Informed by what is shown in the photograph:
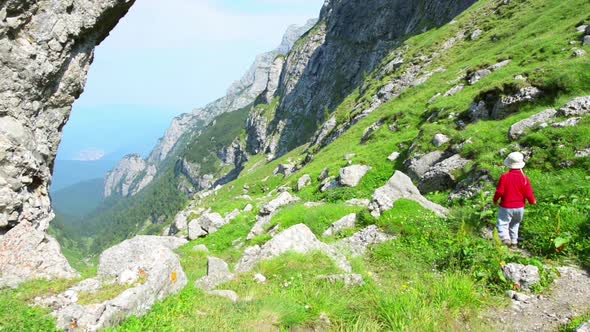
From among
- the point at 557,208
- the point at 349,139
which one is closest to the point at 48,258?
the point at 557,208

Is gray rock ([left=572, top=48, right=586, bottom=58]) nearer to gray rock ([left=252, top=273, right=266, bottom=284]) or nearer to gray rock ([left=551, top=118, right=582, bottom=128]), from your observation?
gray rock ([left=551, top=118, right=582, bottom=128])

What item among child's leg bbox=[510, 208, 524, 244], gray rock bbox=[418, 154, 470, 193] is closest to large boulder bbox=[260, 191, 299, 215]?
gray rock bbox=[418, 154, 470, 193]

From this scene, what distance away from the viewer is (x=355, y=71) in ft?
598

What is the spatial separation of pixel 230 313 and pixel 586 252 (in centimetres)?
1003

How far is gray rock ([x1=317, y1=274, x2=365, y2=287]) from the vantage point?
34.3ft

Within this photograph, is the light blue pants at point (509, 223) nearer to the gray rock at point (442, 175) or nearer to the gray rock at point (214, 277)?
the gray rock at point (442, 175)

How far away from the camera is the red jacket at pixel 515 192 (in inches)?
466

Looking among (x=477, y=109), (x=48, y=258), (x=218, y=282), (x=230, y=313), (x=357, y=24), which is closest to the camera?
(x=230, y=313)

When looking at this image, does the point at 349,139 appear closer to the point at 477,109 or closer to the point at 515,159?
the point at 477,109

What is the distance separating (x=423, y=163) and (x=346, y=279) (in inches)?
597

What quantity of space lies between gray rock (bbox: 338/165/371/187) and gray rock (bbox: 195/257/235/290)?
1684 cm

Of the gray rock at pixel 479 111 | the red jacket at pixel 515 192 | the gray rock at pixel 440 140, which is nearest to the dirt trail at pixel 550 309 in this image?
the red jacket at pixel 515 192

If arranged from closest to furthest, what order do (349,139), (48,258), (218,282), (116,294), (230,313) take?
(230,313) < (116,294) < (218,282) < (48,258) < (349,139)

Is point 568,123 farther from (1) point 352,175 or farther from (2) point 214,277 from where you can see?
(2) point 214,277
